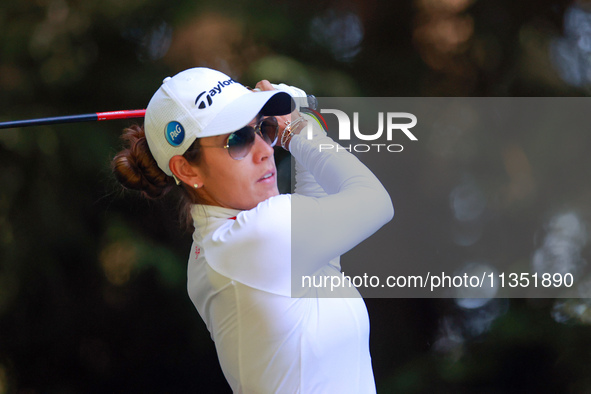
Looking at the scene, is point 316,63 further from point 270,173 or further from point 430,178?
point 270,173

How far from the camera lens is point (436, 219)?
72.9 inches

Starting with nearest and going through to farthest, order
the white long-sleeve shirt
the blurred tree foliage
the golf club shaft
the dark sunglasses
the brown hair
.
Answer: the white long-sleeve shirt
the dark sunglasses
the brown hair
the golf club shaft
the blurred tree foliage

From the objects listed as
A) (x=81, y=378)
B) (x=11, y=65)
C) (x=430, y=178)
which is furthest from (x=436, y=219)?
(x=11, y=65)

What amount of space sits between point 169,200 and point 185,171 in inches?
31.0

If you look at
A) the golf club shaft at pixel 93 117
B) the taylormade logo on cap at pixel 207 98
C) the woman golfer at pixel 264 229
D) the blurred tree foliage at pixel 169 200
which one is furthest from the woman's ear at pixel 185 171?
the blurred tree foliage at pixel 169 200

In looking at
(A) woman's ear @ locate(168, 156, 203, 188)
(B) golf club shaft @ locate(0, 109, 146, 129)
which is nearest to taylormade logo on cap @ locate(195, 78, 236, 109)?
(A) woman's ear @ locate(168, 156, 203, 188)

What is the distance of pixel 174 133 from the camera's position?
43.9 inches

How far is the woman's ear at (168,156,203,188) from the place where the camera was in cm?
115

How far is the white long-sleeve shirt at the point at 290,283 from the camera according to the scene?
3.31 feet

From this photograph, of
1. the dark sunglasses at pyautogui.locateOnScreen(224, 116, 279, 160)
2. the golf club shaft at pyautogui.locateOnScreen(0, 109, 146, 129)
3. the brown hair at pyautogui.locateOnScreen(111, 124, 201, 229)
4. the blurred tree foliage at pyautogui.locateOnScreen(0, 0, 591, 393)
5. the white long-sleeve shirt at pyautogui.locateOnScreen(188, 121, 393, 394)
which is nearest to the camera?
the white long-sleeve shirt at pyautogui.locateOnScreen(188, 121, 393, 394)

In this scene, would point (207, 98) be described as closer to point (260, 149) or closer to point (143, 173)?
point (260, 149)

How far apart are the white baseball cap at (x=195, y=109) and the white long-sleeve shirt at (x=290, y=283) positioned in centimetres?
13

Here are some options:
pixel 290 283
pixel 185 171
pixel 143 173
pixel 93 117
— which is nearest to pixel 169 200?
pixel 93 117

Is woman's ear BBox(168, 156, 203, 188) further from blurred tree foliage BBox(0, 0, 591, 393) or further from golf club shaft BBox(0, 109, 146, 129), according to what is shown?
blurred tree foliage BBox(0, 0, 591, 393)
